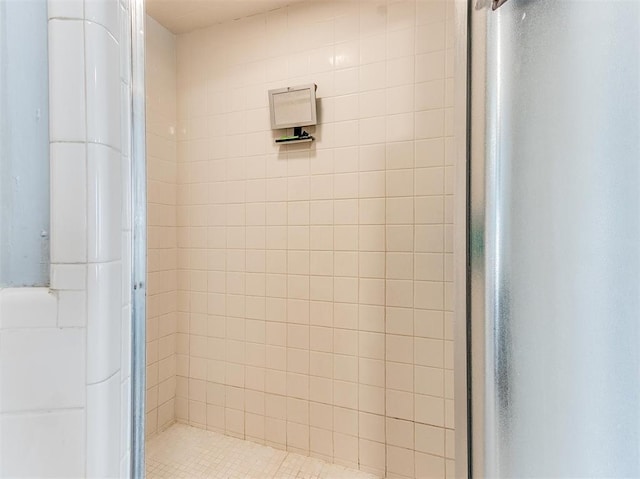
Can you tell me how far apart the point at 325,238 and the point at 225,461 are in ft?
3.74

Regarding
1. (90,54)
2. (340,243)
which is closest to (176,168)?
(340,243)

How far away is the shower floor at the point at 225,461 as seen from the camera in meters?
1.37

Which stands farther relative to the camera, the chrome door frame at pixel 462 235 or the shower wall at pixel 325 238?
the shower wall at pixel 325 238

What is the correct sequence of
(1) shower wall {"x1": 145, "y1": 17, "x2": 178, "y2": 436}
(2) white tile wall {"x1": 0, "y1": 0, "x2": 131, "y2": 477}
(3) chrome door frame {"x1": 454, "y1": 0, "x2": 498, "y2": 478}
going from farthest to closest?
(1) shower wall {"x1": 145, "y1": 17, "x2": 178, "y2": 436}
(3) chrome door frame {"x1": 454, "y1": 0, "x2": 498, "y2": 478}
(2) white tile wall {"x1": 0, "y1": 0, "x2": 131, "y2": 477}

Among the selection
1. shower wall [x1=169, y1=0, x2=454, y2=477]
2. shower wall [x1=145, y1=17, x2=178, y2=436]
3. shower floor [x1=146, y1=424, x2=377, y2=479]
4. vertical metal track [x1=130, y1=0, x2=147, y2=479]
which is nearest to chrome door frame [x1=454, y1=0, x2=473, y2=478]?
vertical metal track [x1=130, y1=0, x2=147, y2=479]

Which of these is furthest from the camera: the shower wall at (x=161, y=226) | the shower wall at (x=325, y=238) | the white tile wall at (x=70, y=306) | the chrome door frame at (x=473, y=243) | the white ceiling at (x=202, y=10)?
the shower wall at (x=161, y=226)

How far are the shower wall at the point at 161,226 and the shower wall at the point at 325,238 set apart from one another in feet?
0.14

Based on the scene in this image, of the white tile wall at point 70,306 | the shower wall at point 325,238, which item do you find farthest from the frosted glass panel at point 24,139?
the shower wall at point 325,238

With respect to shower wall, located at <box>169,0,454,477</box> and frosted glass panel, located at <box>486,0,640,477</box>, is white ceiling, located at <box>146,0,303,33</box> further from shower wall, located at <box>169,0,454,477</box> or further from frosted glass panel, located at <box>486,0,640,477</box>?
frosted glass panel, located at <box>486,0,640,477</box>

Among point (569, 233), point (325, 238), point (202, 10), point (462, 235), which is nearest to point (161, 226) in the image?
point (325, 238)

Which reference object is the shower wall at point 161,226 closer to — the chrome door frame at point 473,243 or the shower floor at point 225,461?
the shower floor at point 225,461

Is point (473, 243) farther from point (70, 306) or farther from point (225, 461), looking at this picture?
point (225, 461)

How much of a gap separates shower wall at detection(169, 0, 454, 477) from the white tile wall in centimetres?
116

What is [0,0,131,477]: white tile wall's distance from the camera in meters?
0.35
